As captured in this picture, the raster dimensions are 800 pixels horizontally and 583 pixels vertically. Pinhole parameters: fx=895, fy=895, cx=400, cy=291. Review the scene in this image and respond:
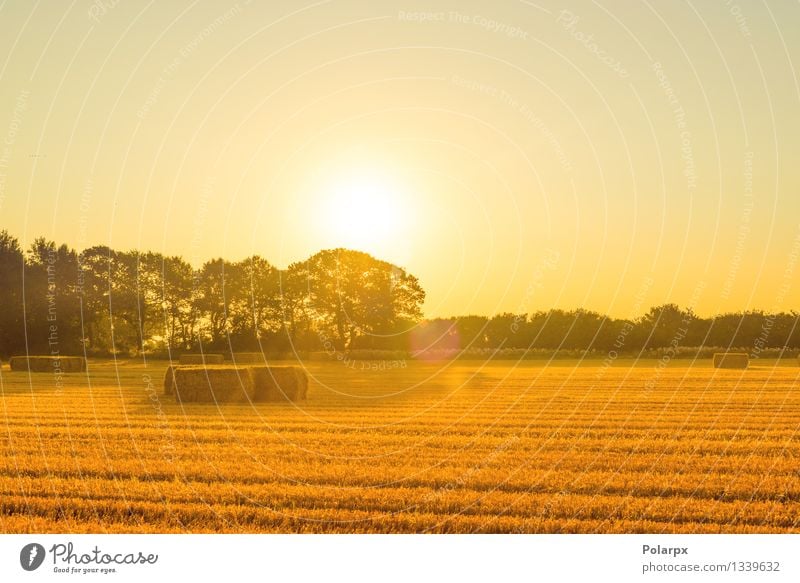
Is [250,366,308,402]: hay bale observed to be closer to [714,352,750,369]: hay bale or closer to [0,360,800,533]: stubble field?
[0,360,800,533]: stubble field

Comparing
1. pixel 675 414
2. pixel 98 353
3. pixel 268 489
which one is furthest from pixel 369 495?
pixel 98 353

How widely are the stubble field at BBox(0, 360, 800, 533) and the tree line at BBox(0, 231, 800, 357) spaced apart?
4744 cm

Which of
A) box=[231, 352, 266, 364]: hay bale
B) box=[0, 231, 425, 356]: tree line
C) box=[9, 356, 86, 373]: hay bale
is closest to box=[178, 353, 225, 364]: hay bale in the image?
box=[231, 352, 266, 364]: hay bale

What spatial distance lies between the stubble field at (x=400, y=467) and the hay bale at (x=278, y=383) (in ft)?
7.30

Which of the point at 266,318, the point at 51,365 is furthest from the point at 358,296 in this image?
the point at 51,365

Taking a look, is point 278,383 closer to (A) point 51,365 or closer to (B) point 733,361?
(A) point 51,365

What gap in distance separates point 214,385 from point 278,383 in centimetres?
232

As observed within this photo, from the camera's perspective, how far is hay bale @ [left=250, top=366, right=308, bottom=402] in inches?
1254

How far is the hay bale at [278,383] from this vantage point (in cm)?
3186

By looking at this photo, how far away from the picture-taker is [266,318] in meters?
85.1
